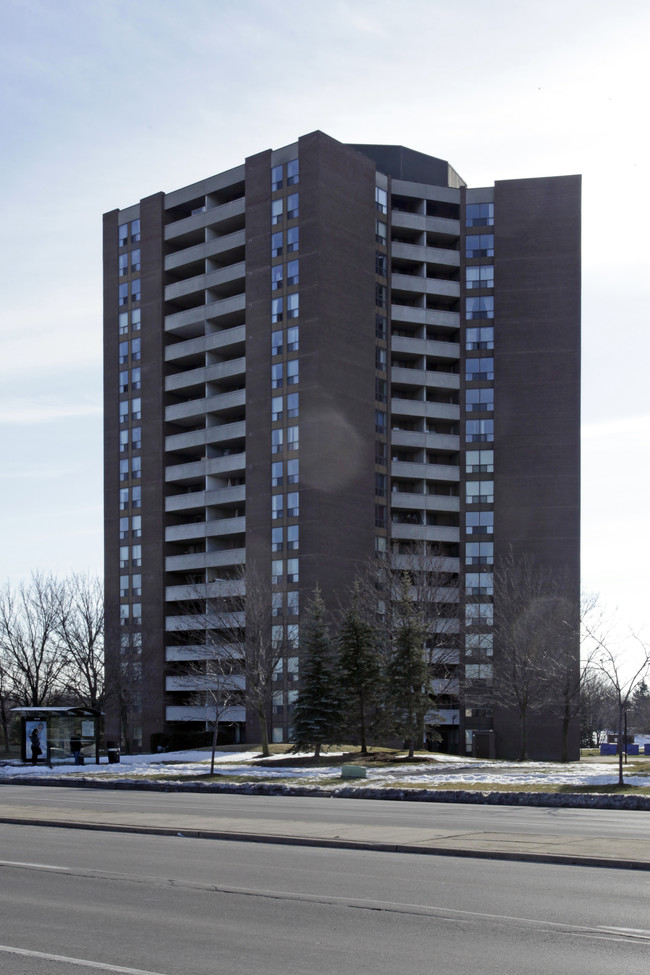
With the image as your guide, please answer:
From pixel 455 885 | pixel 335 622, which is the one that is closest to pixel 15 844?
pixel 455 885

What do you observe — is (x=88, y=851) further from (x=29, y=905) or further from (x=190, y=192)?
(x=190, y=192)

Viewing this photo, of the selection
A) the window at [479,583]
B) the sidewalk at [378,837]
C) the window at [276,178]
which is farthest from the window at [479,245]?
the sidewalk at [378,837]

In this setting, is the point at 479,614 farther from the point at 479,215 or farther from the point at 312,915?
the point at 312,915

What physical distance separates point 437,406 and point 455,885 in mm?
65901

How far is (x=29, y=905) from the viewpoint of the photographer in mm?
11453

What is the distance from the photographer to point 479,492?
76750 millimetres

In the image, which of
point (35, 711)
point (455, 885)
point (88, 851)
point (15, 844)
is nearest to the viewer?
point (455, 885)

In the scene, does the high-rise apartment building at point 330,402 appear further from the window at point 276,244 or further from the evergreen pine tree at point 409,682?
the evergreen pine tree at point 409,682

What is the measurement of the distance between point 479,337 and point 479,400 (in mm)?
4770

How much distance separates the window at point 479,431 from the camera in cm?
7706

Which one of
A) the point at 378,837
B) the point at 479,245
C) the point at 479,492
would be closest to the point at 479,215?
the point at 479,245

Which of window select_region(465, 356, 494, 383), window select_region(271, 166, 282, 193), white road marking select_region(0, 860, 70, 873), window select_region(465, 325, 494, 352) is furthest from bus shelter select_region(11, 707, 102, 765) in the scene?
window select_region(465, 325, 494, 352)

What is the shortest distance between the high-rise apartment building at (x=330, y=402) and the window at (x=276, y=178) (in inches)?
6.2

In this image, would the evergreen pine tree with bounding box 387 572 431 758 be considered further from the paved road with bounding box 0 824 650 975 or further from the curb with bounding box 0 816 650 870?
the paved road with bounding box 0 824 650 975
